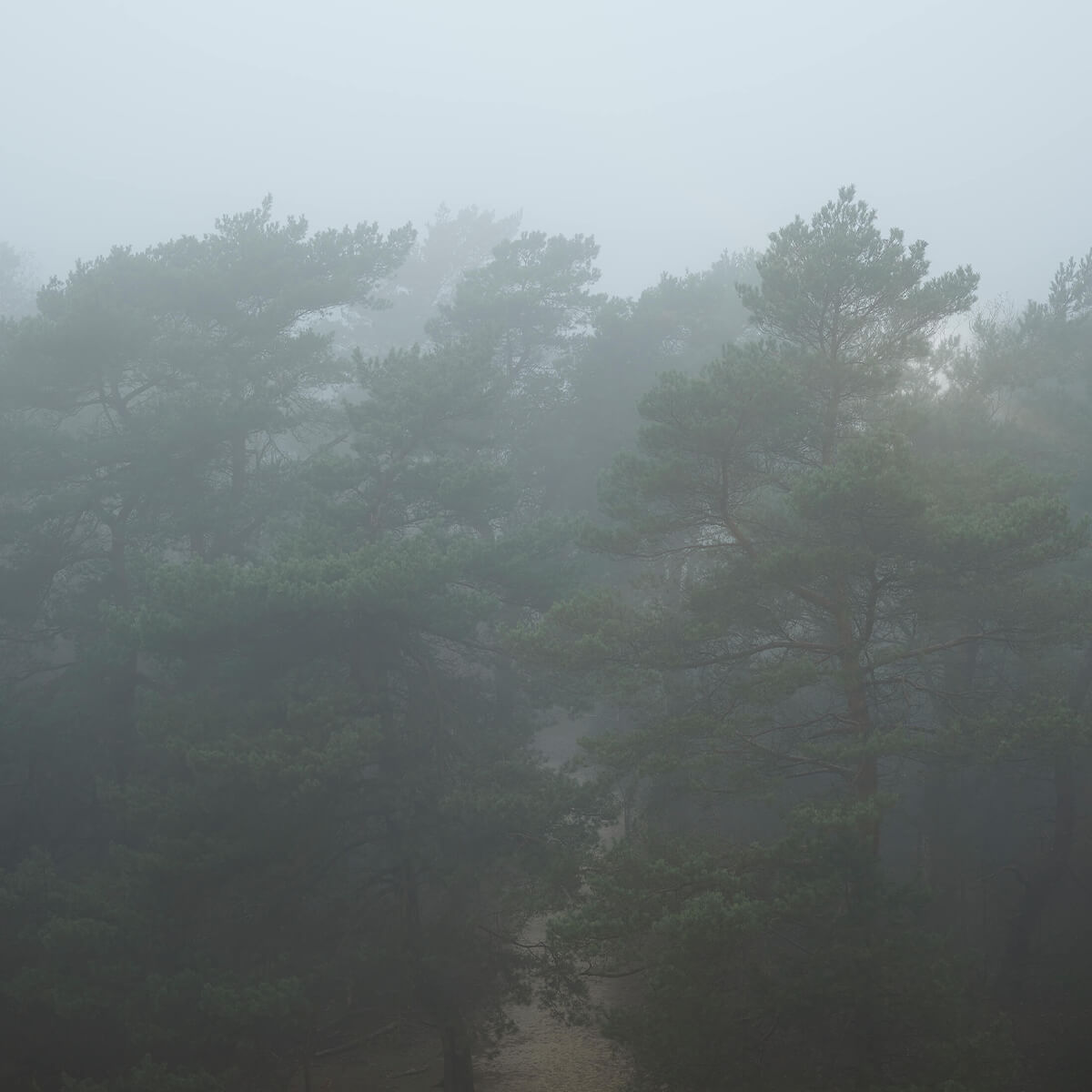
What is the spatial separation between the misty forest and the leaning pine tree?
6cm

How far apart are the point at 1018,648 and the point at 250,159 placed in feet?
572

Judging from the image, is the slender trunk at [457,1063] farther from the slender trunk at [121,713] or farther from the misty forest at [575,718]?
the slender trunk at [121,713]

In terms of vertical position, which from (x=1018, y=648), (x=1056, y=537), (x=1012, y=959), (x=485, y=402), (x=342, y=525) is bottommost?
(x=1012, y=959)

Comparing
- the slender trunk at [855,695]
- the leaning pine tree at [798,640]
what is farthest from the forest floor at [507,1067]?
the slender trunk at [855,695]

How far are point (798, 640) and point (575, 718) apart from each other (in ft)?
12.0

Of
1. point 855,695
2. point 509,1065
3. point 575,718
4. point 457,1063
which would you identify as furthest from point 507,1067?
point 855,695

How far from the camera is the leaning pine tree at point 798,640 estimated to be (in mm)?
10078

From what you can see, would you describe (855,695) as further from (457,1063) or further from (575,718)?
(457,1063)

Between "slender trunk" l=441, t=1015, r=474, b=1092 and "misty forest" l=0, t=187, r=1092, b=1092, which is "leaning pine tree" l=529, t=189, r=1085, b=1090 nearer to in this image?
"misty forest" l=0, t=187, r=1092, b=1092

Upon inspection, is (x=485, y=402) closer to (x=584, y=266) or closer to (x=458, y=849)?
(x=458, y=849)

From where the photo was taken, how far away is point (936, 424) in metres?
15.6

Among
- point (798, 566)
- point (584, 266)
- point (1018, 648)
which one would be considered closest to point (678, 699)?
point (798, 566)

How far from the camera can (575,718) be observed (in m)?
14.7

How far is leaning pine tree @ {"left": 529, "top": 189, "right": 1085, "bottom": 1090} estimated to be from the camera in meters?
10.1
